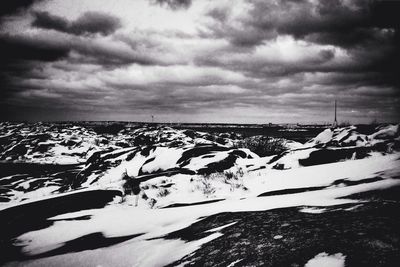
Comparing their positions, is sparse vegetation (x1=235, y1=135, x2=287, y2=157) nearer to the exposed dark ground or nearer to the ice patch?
the exposed dark ground

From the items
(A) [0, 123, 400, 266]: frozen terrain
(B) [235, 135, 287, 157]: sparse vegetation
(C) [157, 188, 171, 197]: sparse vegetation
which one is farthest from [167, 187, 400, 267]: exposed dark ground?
(B) [235, 135, 287, 157]: sparse vegetation

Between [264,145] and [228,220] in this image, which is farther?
[264,145]

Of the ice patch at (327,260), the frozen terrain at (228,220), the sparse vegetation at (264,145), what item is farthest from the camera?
the sparse vegetation at (264,145)

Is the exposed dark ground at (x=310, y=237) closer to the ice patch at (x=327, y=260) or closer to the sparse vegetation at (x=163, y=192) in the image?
the ice patch at (x=327, y=260)

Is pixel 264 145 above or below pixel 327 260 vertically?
below

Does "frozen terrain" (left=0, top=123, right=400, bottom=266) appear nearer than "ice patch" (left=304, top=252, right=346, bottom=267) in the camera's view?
No

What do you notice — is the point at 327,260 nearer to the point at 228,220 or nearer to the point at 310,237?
the point at 310,237

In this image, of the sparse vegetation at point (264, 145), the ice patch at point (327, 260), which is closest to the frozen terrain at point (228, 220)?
the ice patch at point (327, 260)

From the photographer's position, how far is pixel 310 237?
1.97 meters

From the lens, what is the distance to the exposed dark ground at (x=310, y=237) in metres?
1.60

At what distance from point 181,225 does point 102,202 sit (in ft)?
9.53

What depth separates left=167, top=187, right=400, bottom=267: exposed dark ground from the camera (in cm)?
160

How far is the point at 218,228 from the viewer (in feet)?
9.23

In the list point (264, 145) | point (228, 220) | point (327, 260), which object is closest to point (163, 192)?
point (228, 220)
